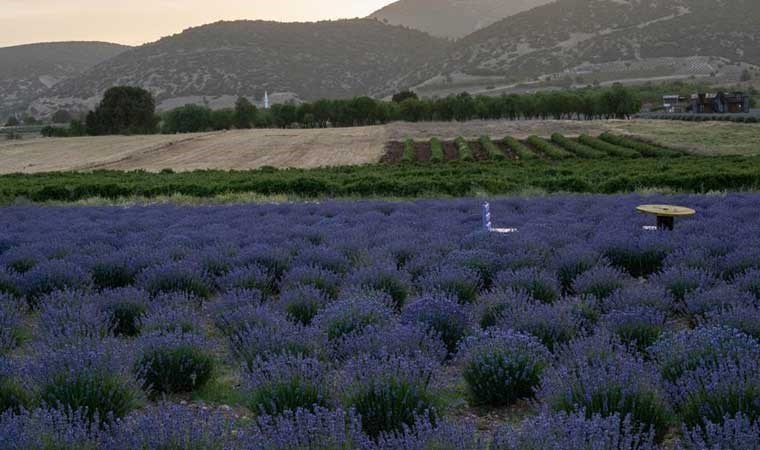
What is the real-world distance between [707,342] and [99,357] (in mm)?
3749

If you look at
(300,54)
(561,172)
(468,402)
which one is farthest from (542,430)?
(300,54)

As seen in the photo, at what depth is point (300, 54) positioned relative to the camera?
19125cm

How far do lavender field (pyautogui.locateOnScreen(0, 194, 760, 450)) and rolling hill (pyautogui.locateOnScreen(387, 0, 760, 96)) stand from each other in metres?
145

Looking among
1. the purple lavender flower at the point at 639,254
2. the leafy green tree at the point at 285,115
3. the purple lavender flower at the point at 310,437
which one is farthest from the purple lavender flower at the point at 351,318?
the leafy green tree at the point at 285,115

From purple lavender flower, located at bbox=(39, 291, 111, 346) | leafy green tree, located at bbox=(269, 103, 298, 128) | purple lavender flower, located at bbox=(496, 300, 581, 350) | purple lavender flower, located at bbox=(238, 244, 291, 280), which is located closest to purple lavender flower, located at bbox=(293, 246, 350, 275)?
purple lavender flower, located at bbox=(238, 244, 291, 280)

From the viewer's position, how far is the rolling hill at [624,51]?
15150 cm

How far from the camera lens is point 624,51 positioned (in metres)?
168

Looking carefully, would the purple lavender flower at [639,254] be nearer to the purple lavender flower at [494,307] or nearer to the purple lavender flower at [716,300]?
the purple lavender flower at [716,300]

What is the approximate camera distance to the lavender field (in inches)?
127

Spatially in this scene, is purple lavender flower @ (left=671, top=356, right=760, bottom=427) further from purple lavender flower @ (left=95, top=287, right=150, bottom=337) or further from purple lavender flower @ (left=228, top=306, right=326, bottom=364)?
purple lavender flower @ (left=95, top=287, right=150, bottom=337)

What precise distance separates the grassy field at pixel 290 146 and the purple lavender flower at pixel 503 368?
123 feet

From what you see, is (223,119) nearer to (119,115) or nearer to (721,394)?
(119,115)

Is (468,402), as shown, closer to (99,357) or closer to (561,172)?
(99,357)

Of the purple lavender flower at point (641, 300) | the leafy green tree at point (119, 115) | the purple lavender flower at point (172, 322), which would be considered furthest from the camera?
the leafy green tree at point (119, 115)
